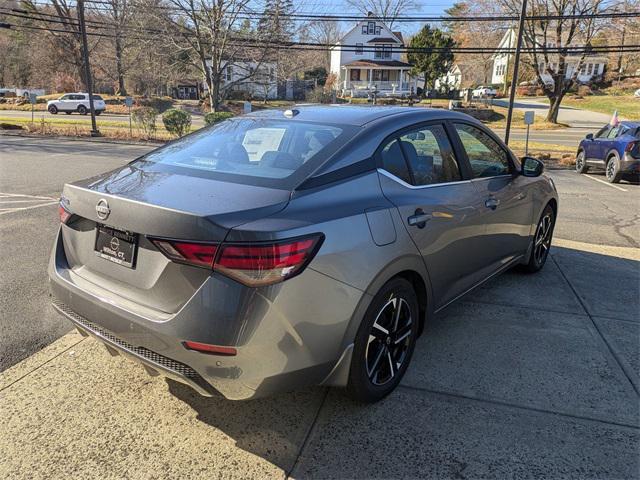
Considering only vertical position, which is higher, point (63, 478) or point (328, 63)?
point (328, 63)

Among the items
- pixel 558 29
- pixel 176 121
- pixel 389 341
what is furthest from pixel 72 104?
pixel 389 341

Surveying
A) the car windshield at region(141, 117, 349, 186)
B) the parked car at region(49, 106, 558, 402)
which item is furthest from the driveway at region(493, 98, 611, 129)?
the car windshield at region(141, 117, 349, 186)

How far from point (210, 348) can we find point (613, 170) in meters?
13.0

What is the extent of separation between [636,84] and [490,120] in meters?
35.2

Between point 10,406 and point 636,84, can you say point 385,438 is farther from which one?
point 636,84

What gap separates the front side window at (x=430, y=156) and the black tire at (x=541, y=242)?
178 centimetres

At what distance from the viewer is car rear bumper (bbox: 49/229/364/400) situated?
2.11 m

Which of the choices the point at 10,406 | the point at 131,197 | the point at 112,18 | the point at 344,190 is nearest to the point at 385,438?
the point at 344,190

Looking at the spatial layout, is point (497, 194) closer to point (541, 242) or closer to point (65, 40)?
point (541, 242)

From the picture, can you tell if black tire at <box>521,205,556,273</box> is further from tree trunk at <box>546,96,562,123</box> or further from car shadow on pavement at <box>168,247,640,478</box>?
tree trunk at <box>546,96,562,123</box>

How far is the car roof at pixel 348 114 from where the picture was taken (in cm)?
317

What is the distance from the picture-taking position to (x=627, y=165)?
11.9 metres

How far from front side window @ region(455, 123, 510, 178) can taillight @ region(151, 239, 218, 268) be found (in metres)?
2.30

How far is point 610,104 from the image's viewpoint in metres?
48.8
